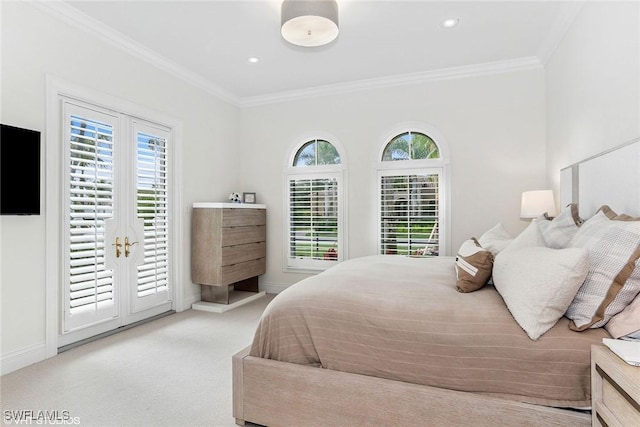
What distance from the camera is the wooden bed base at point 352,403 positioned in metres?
1.40

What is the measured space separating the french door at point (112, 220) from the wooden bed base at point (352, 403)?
1.96 meters

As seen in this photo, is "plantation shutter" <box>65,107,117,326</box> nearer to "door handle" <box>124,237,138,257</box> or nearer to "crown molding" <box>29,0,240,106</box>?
"door handle" <box>124,237,138,257</box>

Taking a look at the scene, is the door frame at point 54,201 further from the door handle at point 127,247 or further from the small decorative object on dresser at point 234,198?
the small decorative object on dresser at point 234,198

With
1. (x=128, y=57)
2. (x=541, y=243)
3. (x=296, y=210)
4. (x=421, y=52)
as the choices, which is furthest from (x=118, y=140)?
(x=541, y=243)

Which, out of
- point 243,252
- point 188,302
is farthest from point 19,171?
point 243,252

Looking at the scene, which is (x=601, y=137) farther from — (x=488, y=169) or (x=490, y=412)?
(x=490, y=412)

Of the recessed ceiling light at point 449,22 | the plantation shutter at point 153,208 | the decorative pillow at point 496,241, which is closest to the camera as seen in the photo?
the decorative pillow at point 496,241

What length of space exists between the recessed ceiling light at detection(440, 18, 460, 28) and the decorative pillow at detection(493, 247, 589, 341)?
2363 mm

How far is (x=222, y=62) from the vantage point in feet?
12.7

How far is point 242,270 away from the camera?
441cm

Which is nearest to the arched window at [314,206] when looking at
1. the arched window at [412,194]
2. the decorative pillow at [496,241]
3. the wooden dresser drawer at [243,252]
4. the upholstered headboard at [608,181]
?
the wooden dresser drawer at [243,252]

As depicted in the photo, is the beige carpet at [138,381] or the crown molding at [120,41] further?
the crown molding at [120,41]

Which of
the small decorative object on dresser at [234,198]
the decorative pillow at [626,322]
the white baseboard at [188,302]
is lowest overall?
the white baseboard at [188,302]

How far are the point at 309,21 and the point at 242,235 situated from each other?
267 cm
